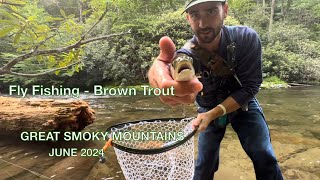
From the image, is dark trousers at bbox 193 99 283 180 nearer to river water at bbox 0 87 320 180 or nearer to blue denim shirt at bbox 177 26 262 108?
blue denim shirt at bbox 177 26 262 108

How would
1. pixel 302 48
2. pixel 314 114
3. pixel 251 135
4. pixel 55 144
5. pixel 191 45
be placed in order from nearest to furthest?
pixel 191 45 → pixel 251 135 → pixel 55 144 → pixel 314 114 → pixel 302 48

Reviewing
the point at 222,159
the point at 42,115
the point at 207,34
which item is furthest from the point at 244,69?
the point at 42,115

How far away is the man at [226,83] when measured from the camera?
180 cm

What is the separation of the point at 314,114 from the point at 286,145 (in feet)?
10.0

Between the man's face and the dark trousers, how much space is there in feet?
2.57

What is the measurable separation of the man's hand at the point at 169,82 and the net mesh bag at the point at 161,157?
632mm

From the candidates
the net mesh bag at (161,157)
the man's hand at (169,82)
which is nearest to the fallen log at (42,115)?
the net mesh bag at (161,157)

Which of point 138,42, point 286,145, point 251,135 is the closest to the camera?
point 251,135

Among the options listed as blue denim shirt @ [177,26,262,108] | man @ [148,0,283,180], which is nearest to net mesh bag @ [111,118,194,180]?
man @ [148,0,283,180]

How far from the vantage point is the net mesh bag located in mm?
1930

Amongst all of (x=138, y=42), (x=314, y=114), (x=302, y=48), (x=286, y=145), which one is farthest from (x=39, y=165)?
(x=302, y=48)

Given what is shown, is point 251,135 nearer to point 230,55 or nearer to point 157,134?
point 230,55

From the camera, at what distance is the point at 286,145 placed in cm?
406

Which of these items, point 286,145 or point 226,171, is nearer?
point 226,171
